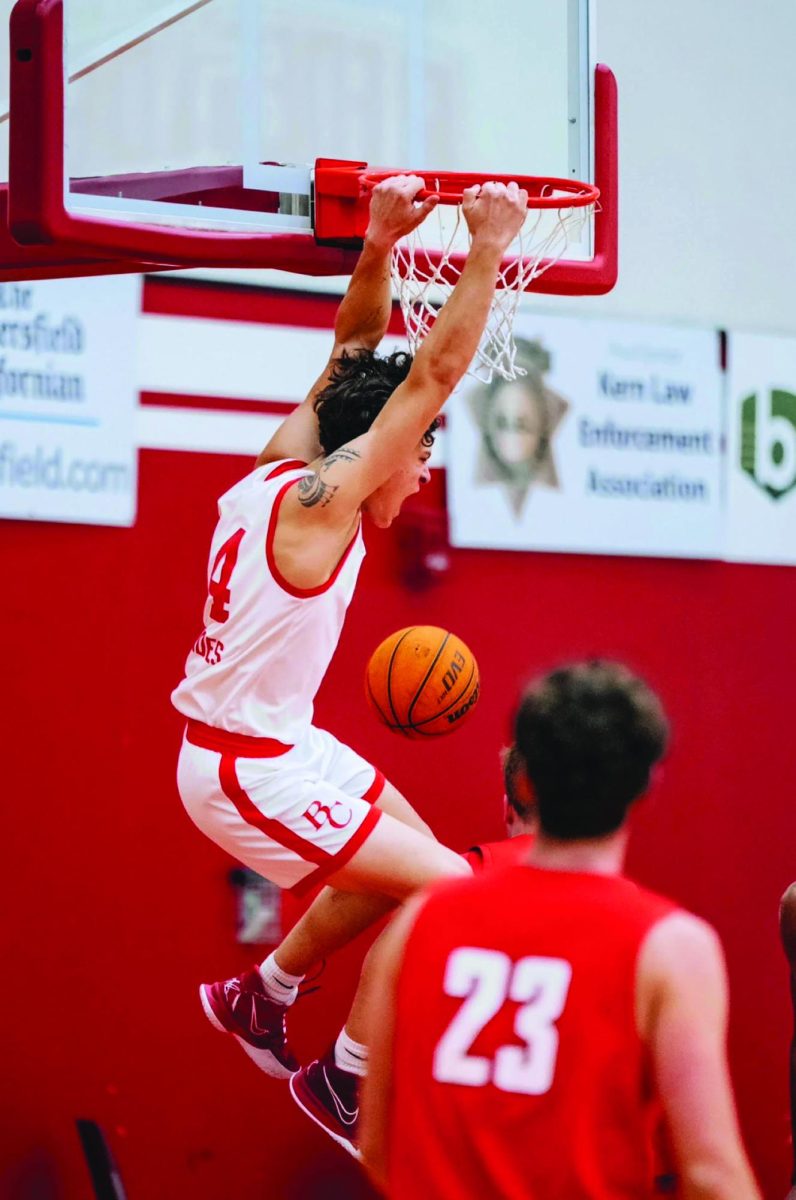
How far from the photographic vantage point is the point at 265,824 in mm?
4289

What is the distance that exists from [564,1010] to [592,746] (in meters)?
0.36

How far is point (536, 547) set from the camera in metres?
6.80

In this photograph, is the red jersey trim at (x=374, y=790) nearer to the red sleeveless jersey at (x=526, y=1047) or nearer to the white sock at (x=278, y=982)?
the white sock at (x=278, y=982)

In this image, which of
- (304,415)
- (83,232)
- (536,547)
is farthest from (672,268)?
(83,232)

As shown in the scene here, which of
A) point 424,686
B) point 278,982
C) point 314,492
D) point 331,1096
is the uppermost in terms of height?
point 314,492

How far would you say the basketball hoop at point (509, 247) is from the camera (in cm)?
472

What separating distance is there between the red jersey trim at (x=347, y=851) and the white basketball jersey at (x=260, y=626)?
294 millimetres

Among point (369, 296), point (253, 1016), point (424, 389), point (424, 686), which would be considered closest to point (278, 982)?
point (253, 1016)

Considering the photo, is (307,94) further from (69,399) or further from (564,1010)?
(564,1010)

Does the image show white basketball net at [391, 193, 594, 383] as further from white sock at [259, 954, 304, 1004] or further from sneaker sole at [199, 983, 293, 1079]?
sneaker sole at [199, 983, 293, 1079]

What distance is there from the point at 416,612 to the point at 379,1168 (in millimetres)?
4088

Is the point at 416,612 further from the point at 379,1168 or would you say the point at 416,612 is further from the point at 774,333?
the point at 379,1168

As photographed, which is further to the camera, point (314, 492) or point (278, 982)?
point (278, 982)

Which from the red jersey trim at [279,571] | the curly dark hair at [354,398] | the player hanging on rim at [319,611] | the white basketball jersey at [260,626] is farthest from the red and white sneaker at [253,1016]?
the curly dark hair at [354,398]
